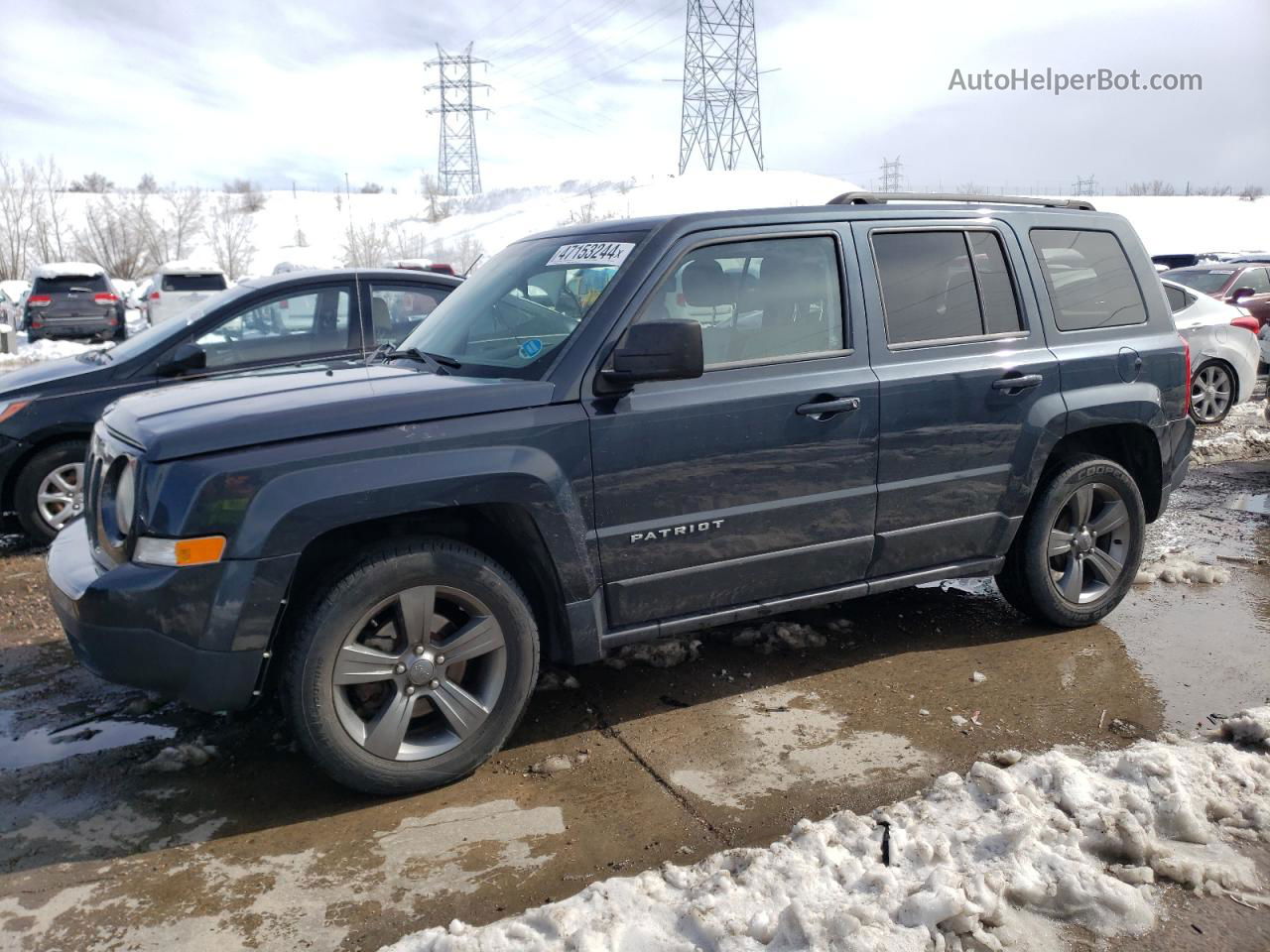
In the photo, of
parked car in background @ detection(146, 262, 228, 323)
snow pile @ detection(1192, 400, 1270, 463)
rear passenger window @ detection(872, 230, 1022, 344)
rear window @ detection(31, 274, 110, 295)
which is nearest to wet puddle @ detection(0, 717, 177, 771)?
rear passenger window @ detection(872, 230, 1022, 344)

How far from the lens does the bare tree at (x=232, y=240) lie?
5583cm

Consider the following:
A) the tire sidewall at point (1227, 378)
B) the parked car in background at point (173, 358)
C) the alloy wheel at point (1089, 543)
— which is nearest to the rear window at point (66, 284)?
the parked car in background at point (173, 358)

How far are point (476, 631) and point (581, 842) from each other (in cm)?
76

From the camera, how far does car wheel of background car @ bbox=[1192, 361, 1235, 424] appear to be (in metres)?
10.5

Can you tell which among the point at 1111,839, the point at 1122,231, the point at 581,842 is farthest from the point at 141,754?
the point at 1122,231

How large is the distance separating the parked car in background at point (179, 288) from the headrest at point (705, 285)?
764 inches

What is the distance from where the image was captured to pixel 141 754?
3.64 m

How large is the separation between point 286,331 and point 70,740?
11.0 feet

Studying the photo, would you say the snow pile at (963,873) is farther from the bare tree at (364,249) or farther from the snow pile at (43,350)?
the bare tree at (364,249)

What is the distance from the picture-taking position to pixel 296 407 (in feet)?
10.4

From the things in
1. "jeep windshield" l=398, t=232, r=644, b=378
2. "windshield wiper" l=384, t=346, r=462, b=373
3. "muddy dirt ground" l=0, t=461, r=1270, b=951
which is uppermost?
"jeep windshield" l=398, t=232, r=644, b=378

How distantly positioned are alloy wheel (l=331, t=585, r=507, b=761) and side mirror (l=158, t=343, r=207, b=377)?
11.9 feet

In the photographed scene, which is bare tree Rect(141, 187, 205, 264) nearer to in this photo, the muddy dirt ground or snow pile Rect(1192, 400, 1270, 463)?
snow pile Rect(1192, 400, 1270, 463)

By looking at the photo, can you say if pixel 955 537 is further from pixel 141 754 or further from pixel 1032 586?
pixel 141 754
